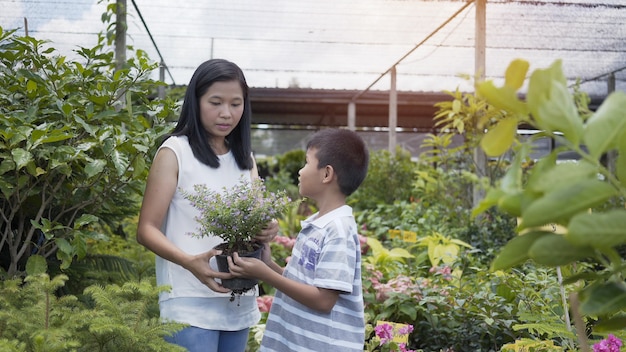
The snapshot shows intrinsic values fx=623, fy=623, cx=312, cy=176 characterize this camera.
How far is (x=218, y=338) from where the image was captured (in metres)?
1.85

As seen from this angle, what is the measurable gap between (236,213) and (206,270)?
0.17m

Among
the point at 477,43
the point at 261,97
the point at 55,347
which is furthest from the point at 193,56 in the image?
the point at 55,347

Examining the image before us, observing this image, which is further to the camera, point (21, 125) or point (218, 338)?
point (21, 125)

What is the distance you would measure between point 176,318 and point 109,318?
0.67 feet

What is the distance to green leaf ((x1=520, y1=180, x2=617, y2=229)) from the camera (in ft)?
1.57

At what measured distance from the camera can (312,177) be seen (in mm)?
1891

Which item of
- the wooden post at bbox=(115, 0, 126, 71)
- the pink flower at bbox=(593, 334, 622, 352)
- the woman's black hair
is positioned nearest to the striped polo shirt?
the woman's black hair

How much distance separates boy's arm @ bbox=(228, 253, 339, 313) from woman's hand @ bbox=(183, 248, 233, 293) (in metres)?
0.04

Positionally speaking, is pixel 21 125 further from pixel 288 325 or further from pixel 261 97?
pixel 261 97

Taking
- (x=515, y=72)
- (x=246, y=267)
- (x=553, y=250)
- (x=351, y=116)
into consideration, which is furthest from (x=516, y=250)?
(x=351, y=116)

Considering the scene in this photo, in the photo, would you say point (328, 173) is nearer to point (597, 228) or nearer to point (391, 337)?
point (391, 337)

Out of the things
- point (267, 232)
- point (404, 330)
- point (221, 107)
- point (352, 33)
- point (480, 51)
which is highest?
point (352, 33)

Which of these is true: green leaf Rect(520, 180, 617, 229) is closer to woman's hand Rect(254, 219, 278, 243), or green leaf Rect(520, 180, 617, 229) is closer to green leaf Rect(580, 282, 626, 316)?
green leaf Rect(580, 282, 626, 316)

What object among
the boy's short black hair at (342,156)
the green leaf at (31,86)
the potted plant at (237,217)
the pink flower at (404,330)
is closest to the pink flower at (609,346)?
the boy's short black hair at (342,156)
